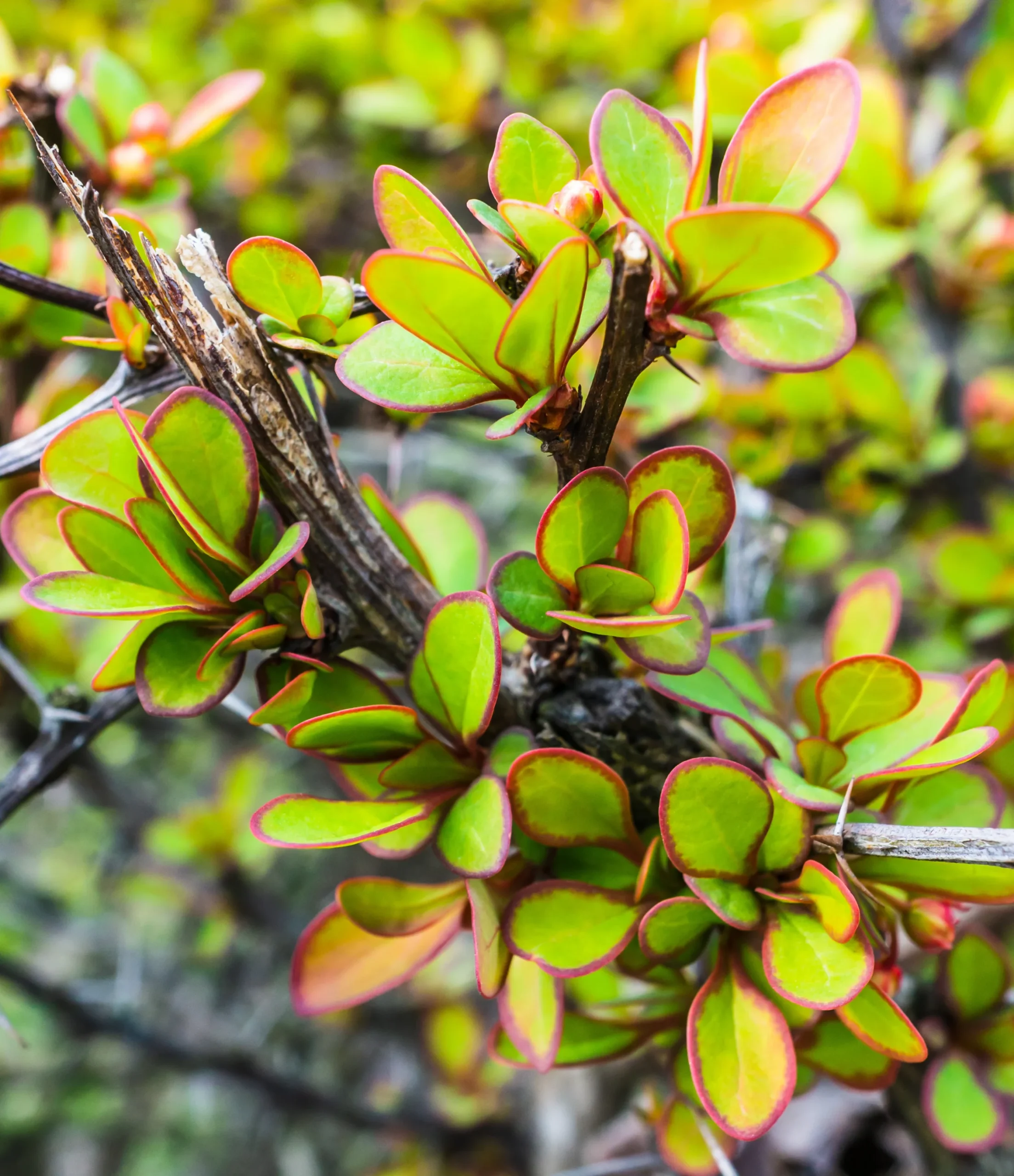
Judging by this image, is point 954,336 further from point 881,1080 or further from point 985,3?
point 881,1080

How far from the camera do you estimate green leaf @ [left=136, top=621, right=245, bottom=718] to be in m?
0.45

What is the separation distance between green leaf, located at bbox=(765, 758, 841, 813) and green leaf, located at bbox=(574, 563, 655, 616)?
5.0 inches

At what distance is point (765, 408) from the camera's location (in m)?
1.04

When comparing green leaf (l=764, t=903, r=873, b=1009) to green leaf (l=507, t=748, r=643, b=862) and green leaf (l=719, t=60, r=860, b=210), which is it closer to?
green leaf (l=507, t=748, r=643, b=862)

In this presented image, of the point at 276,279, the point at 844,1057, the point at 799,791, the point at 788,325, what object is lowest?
the point at 844,1057

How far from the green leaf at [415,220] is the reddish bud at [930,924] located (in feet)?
1.50

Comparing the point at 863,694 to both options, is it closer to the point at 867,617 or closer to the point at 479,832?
the point at 867,617

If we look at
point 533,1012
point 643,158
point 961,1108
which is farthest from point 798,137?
point 961,1108

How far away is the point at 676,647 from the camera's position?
44 centimetres

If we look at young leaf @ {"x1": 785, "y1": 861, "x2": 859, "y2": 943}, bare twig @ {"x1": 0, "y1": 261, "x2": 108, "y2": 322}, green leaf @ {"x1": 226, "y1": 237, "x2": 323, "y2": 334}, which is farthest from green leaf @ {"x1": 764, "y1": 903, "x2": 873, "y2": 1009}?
bare twig @ {"x1": 0, "y1": 261, "x2": 108, "y2": 322}

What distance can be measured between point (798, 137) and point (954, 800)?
40 centimetres

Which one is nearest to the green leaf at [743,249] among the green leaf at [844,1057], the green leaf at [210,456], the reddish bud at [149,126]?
the green leaf at [210,456]

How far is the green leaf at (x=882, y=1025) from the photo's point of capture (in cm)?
44

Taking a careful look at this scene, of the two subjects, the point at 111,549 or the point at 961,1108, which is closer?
the point at 111,549
